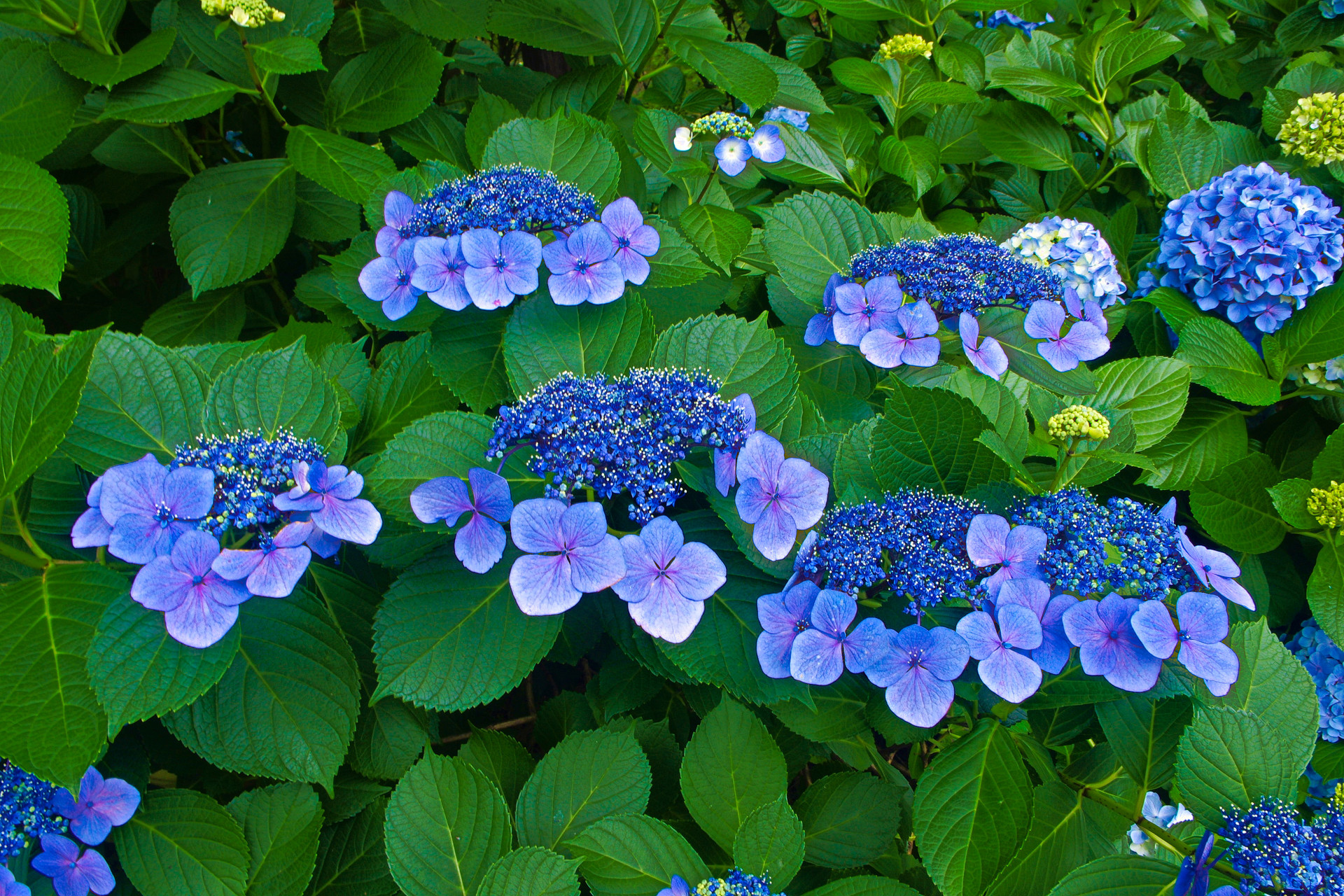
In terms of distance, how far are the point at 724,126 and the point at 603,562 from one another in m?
1.07

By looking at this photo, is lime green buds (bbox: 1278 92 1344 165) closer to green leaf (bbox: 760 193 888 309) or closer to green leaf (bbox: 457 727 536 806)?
green leaf (bbox: 760 193 888 309)

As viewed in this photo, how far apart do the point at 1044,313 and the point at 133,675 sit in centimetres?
124

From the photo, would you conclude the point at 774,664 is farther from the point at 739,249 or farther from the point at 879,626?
the point at 739,249

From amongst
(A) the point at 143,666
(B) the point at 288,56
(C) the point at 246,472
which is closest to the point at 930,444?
(C) the point at 246,472

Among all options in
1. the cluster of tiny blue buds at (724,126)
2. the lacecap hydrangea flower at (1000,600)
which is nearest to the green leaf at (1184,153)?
the cluster of tiny blue buds at (724,126)

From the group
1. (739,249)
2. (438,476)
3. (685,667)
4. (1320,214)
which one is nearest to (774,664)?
(685,667)

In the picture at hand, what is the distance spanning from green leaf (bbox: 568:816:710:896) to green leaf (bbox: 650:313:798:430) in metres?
0.50

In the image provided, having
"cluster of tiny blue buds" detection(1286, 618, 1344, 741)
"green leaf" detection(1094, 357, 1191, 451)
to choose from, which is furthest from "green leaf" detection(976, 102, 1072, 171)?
"cluster of tiny blue buds" detection(1286, 618, 1344, 741)

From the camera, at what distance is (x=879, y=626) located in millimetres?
853

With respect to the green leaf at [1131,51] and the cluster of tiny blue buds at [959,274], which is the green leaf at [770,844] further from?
the green leaf at [1131,51]

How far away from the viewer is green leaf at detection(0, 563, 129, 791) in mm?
804

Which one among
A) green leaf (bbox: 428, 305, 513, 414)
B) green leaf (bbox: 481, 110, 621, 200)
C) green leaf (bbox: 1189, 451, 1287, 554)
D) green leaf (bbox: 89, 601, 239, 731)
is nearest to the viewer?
green leaf (bbox: 89, 601, 239, 731)

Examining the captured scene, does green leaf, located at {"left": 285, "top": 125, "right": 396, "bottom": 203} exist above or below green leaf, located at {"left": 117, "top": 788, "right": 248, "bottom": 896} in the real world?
above

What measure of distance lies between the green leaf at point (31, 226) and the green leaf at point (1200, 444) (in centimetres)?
217
